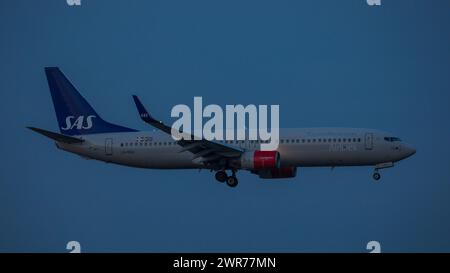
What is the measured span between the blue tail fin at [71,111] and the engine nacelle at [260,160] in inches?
445

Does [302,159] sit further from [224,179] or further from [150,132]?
[150,132]

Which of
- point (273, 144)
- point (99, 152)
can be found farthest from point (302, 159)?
point (99, 152)

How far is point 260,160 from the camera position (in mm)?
80812

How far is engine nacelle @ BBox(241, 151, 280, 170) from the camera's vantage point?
264ft

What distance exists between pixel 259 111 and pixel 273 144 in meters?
5.27

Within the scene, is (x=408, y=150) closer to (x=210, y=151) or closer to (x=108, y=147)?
(x=210, y=151)

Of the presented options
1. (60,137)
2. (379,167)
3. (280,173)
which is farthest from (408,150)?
(60,137)

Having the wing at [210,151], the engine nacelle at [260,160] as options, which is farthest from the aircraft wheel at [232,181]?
the engine nacelle at [260,160]

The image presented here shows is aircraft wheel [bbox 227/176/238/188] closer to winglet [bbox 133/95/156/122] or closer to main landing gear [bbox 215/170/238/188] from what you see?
main landing gear [bbox 215/170/238/188]

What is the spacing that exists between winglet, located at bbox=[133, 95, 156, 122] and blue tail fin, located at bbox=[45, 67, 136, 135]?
38.4 ft

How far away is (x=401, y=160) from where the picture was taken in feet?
268

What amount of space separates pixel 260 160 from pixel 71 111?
1820cm

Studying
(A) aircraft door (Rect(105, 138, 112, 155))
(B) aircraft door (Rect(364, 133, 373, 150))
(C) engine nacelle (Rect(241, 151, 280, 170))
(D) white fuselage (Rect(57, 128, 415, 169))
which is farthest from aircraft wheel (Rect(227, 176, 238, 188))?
(B) aircraft door (Rect(364, 133, 373, 150))
